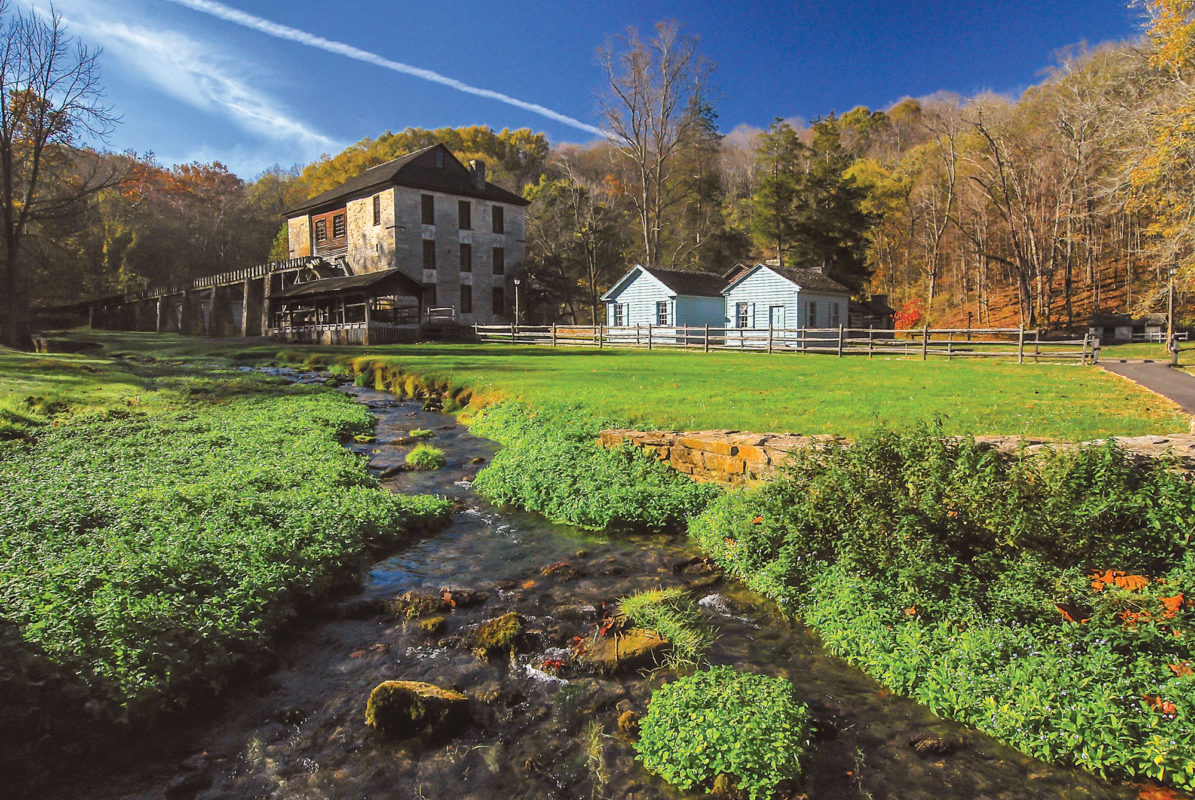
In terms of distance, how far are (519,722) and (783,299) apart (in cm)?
3773

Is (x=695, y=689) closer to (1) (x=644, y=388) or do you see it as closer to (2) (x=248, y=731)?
(2) (x=248, y=731)

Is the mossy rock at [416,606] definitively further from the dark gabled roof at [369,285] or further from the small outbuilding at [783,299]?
the small outbuilding at [783,299]

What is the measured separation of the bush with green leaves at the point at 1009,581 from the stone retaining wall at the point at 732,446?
0.93 meters

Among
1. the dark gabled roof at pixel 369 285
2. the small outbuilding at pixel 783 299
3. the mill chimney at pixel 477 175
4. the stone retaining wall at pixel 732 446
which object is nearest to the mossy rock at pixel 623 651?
the stone retaining wall at pixel 732 446

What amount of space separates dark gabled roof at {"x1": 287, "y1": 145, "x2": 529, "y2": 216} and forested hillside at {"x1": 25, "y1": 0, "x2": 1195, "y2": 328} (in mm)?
7321

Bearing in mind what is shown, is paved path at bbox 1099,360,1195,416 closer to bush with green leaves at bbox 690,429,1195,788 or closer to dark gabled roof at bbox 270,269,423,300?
bush with green leaves at bbox 690,429,1195,788

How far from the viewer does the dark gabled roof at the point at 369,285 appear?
35.7m

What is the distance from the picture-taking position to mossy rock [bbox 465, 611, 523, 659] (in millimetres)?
5453

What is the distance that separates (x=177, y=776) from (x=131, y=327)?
69.3 meters

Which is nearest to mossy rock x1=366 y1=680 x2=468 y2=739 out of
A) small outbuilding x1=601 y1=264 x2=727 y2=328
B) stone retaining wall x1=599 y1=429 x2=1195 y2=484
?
stone retaining wall x1=599 y1=429 x2=1195 y2=484

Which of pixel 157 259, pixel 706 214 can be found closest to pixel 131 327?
pixel 157 259

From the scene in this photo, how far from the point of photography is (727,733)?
4062mm

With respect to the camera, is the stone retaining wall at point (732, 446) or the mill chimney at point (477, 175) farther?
the mill chimney at point (477, 175)

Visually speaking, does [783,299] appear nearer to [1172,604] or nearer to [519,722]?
[1172,604]
